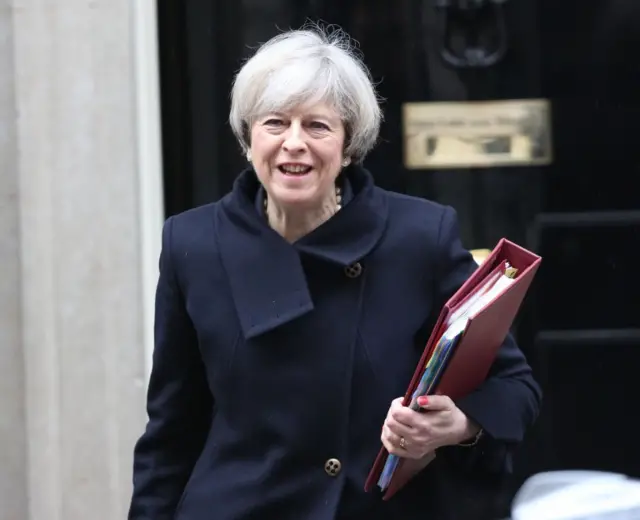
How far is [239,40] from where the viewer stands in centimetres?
370

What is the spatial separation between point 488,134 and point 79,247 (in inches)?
45.3

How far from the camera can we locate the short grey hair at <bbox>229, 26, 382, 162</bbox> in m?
2.18

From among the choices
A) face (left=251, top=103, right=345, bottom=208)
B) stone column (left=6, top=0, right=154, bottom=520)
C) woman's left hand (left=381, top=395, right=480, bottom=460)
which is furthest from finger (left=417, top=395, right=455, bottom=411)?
A: stone column (left=6, top=0, right=154, bottom=520)

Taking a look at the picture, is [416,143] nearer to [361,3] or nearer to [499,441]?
[361,3]

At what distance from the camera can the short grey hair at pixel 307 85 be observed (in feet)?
7.14

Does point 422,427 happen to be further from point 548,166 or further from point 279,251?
point 548,166

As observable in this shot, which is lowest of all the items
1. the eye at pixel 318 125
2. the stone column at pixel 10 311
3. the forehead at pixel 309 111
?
the stone column at pixel 10 311

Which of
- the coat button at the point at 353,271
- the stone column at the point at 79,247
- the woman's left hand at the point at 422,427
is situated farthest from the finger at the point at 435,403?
the stone column at the point at 79,247

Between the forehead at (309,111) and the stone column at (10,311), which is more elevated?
the forehead at (309,111)

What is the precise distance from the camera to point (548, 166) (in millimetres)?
3633

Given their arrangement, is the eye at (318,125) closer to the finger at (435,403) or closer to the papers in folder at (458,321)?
the papers in folder at (458,321)

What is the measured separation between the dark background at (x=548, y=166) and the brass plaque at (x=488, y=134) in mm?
27

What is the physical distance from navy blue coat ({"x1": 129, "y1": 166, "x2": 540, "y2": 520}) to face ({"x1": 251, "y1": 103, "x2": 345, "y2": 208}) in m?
0.09

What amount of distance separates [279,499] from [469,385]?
0.38 metres
